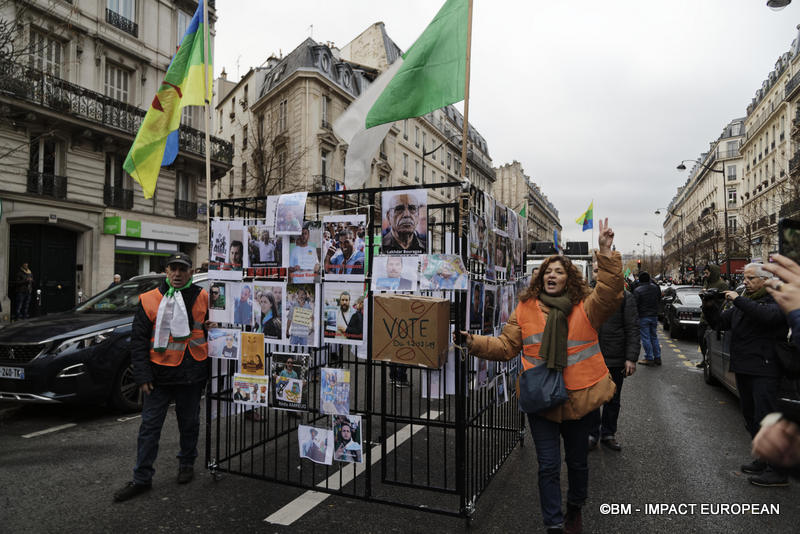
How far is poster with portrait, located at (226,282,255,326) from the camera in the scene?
3.89 meters

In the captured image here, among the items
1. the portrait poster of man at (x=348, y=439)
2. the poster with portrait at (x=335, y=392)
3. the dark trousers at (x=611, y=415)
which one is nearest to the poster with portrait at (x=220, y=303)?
the poster with portrait at (x=335, y=392)

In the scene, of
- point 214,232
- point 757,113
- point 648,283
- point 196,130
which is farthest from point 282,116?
point 757,113

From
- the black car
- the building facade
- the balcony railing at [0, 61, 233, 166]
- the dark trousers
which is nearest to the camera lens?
the dark trousers

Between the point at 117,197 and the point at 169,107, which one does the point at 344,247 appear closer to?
the point at 169,107

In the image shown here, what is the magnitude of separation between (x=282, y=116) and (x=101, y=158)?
16232 mm

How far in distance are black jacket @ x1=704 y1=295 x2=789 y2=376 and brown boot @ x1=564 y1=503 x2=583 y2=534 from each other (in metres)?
2.26

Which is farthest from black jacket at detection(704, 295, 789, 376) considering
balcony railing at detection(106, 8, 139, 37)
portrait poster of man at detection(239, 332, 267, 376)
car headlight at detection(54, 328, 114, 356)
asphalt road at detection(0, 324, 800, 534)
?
balcony railing at detection(106, 8, 139, 37)

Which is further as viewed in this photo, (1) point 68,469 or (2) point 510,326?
(1) point 68,469

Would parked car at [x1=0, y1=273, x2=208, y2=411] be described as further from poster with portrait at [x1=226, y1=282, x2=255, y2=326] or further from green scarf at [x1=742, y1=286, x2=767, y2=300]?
green scarf at [x1=742, y1=286, x2=767, y2=300]

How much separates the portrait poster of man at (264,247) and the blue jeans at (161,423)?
124cm

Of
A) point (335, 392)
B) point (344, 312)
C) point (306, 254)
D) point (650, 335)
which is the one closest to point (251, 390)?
point (335, 392)

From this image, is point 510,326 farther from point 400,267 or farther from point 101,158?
point 101,158

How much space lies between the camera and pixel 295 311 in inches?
145

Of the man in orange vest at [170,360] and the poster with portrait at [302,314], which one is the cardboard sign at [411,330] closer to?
the poster with portrait at [302,314]
